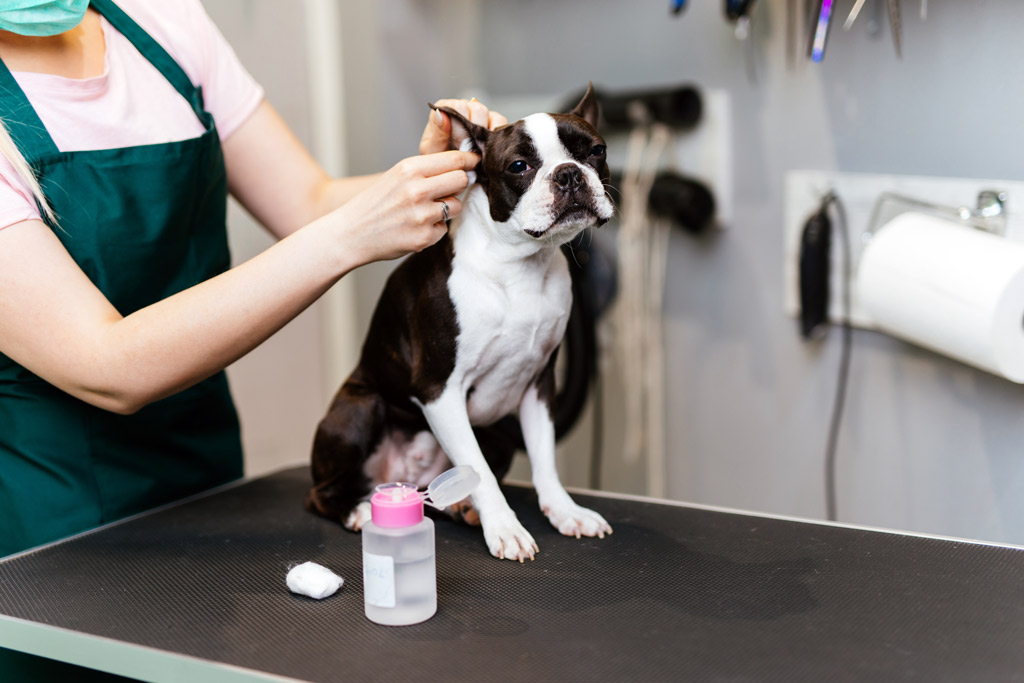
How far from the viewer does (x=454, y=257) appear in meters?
1.01

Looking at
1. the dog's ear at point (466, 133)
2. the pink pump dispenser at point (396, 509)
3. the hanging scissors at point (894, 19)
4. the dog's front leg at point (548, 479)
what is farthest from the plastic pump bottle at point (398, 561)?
the hanging scissors at point (894, 19)

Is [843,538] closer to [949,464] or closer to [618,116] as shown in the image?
[949,464]

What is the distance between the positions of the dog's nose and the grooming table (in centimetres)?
40

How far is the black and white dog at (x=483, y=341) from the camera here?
949 millimetres

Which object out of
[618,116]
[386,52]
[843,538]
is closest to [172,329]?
[843,538]

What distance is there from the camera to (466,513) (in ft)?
3.59

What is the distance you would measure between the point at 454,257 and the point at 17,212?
0.46m

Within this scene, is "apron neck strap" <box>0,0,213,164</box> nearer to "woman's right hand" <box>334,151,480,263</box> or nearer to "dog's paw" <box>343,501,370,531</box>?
"woman's right hand" <box>334,151,480,263</box>

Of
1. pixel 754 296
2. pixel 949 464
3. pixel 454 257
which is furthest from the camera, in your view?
pixel 754 296

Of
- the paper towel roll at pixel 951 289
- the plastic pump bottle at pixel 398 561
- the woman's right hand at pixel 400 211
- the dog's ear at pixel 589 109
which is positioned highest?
the dog's ear at pixel 589 109

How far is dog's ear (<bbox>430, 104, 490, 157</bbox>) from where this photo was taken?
987mm

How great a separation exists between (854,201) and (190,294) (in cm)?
109

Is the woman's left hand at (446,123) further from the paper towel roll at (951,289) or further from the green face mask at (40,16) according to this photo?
the paper towel roll at (951,289)

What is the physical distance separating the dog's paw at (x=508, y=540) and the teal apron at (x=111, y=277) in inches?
19.7
